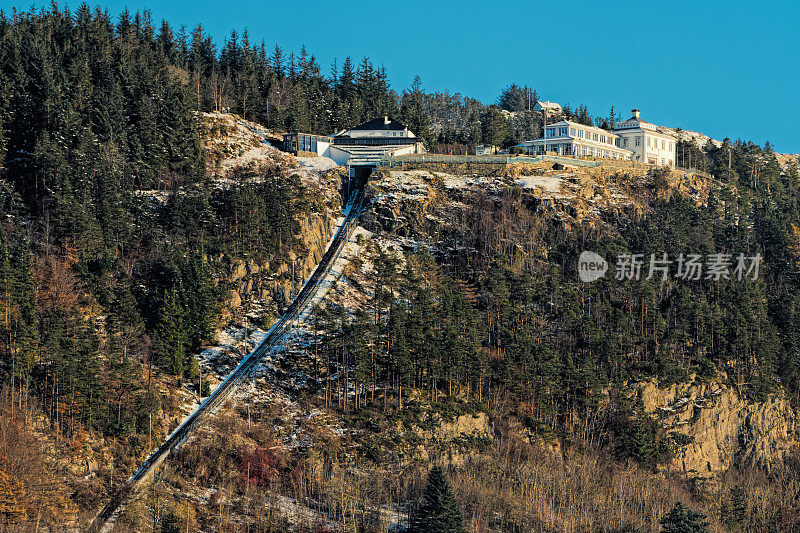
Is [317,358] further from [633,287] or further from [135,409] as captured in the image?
[633,287]

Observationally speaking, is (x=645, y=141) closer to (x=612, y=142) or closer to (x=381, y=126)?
(x=612, y=142)

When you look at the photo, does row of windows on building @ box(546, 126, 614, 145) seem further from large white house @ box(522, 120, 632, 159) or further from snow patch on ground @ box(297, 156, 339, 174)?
snow patch on ground @ box(297, 156, 339, 174)

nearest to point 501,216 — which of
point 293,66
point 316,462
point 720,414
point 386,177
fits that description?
point 386,177

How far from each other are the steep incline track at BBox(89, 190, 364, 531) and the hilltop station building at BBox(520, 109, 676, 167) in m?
37.0

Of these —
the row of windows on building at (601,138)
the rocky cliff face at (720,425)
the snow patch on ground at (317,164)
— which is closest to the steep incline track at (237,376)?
the snow patch on ground at (317,164)

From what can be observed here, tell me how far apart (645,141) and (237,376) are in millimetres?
86821

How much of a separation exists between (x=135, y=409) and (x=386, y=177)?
5231cm

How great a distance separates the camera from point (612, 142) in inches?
5354

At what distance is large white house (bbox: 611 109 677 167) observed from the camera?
446ft

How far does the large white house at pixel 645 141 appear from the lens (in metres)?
136

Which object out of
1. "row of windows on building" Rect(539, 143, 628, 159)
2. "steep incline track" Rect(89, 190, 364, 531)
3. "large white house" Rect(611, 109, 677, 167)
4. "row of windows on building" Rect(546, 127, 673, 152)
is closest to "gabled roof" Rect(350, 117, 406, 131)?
"row of windows on building" Rect(539, 143, 628, 159)

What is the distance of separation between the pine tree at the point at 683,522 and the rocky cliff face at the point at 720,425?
19569mm

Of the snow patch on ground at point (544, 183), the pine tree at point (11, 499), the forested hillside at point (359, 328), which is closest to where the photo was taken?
the pine tree at point (11, 499)

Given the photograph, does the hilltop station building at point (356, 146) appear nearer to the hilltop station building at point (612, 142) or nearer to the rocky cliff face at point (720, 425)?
the hilltop station building at point (612, 142)
